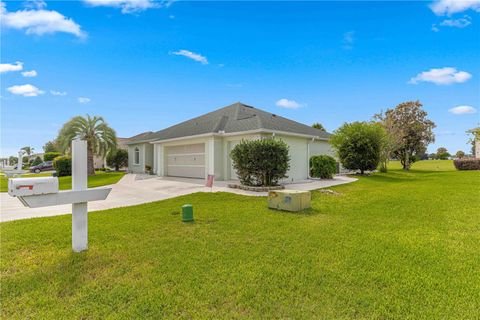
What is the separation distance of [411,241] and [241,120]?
13.5 metres

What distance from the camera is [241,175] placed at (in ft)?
38.9

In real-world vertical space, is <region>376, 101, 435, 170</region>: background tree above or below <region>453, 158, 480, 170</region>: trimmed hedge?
above

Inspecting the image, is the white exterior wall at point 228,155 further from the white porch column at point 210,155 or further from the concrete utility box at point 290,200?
the concrete utility box at point 290,200

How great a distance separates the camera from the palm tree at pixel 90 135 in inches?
924

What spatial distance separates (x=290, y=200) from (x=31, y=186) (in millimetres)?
5766

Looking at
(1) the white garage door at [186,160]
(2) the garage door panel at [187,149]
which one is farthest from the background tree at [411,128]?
(1) the white garage door at [186,160]

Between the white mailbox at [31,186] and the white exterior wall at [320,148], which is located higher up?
the white exterior wall at [320,148]

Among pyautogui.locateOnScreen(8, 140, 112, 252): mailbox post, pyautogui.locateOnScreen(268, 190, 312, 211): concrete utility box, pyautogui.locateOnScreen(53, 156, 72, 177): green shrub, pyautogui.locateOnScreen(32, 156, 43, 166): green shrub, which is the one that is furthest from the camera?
pyautogui.locateOnScreen(32, 156, 43, 166): green shrub

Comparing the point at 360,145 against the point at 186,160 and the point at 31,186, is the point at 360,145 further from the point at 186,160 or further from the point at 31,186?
the point at 31,186

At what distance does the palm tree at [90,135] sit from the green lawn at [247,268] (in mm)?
20598

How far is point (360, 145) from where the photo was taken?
18.6 m

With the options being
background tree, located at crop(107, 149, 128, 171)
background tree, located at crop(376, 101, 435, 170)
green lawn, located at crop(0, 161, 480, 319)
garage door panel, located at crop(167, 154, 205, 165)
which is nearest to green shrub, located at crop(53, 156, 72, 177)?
background tree, located at crop(107, 149, 128, 171)

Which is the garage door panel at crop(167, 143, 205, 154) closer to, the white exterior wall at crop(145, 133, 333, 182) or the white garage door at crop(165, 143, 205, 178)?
the white garage door at crop(165, 143, 205, 178)

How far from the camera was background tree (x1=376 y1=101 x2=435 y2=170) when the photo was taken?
30.8 meters
